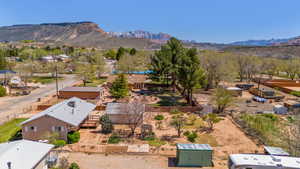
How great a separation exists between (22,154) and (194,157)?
457 inches

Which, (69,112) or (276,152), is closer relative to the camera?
(276,152)

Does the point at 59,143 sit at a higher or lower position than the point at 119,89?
lower

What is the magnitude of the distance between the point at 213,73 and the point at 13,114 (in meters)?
36.4

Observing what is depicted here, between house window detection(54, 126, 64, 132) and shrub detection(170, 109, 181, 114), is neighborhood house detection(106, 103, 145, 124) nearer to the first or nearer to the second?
shrub detection(170, 109, 181, 114)

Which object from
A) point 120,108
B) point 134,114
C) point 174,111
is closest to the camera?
point 134,114

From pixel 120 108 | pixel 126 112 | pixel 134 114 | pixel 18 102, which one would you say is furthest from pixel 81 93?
pixel 134 114

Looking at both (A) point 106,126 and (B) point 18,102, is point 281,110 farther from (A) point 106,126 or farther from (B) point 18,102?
(B) point 18,102

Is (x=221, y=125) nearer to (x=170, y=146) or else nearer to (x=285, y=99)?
(x=170, y=146)

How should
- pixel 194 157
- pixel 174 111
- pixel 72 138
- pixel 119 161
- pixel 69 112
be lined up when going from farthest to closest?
pixel 174 111 < pixel 69 112 < pixel 72 138 < pixel 119 161 < pixel 194 157

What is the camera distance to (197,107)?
95.6 ft

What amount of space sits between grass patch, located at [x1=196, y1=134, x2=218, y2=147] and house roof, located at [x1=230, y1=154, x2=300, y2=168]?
21.2 ft

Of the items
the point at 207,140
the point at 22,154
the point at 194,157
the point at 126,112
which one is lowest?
the point at 207,140

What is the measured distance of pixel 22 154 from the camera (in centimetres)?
1236

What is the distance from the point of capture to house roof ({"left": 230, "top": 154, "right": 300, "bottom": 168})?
487 inches
